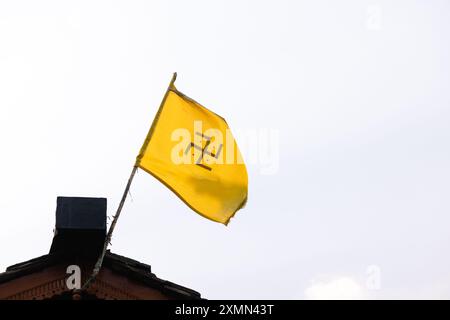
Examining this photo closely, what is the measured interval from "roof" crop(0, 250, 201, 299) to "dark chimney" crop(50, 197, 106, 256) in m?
0.21

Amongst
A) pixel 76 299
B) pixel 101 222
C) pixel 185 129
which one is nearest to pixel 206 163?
pixel 185 129

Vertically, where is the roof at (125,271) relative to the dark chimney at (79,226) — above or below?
below

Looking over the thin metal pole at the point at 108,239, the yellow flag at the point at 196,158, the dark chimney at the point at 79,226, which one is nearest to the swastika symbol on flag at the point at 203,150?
the yellow flag at the point at 196,158

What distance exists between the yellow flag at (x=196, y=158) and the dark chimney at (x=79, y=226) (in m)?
1.05

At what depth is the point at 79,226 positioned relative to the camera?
14734 mm

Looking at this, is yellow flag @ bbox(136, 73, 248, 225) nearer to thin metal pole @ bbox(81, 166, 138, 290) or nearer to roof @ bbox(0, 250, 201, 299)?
thin metal pole @ bbox(81, 166, 138, 290)

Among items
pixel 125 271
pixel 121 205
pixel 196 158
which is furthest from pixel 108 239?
pixel 196 158

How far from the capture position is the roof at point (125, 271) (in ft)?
48.1

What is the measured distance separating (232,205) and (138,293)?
201 centimetres

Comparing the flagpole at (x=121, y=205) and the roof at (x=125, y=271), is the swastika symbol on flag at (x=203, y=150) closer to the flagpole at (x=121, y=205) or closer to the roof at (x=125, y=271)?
the flagpole at (x=121, y=205)

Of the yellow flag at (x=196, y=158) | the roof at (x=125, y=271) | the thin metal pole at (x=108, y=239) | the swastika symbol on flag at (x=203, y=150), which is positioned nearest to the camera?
the thin metal pole at (x=108, y=239)

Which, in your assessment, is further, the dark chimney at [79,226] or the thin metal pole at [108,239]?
the dark chimney at [79,226]

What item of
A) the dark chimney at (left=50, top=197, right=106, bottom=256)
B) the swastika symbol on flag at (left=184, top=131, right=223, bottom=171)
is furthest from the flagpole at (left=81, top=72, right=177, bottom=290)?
the swastika symbol on flag at (left=184, top=131, right=223, bottom=171)
